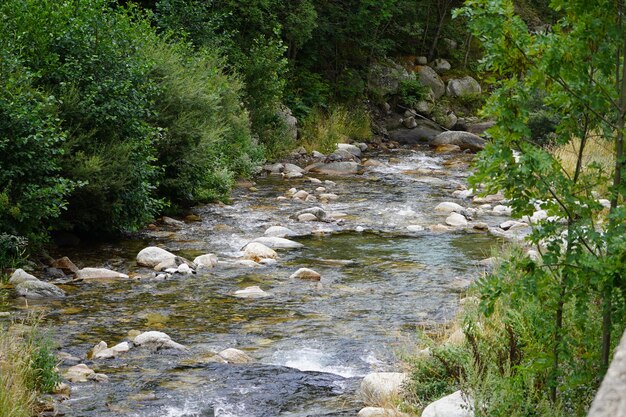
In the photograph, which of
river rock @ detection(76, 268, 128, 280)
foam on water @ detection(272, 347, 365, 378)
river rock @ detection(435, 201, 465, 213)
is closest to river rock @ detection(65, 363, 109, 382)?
foam on water @ detection(272, 347, 365, 378)

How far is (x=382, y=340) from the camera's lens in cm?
688

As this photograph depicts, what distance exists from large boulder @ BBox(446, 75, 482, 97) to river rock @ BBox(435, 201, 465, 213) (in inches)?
567

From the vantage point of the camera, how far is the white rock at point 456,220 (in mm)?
12555

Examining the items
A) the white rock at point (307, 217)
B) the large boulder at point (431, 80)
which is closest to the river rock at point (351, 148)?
the large boulder at point (431, 80)

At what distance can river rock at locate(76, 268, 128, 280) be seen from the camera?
9078 mm

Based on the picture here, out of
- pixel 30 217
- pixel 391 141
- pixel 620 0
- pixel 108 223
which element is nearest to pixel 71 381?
pixel 30 217

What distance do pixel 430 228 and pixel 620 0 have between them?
851 centimetres

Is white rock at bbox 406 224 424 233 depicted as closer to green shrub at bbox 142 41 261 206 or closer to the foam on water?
green shrub at bbox 142 41 261 206

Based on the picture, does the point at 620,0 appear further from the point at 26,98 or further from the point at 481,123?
the point at 481,123

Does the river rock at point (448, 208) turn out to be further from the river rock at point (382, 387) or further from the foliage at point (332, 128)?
the river rock at point (382, 387)

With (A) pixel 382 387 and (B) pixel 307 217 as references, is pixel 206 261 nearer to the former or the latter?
(B) pixel 307 217

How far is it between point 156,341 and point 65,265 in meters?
3.26

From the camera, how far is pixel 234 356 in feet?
20.9

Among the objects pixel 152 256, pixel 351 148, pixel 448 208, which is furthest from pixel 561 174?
pixel 351 148
